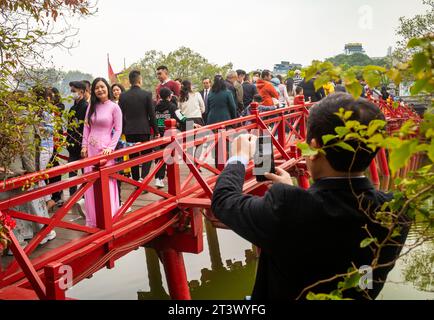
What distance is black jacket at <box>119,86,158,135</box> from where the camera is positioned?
5930mm

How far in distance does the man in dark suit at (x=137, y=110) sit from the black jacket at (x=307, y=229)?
477cm

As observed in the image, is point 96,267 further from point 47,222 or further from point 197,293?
point 197,293

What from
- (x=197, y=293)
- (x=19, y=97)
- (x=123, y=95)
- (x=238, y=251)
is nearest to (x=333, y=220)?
(x=19, y=97)

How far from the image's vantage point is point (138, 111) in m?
5.95

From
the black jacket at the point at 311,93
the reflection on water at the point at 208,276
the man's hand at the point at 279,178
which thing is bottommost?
the reflection on water at the point at 208,276

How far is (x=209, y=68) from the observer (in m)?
24.9

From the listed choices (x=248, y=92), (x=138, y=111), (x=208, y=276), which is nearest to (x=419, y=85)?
(x=138, y=111)

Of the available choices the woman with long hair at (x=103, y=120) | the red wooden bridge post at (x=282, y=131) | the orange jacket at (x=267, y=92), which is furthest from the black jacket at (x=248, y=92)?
the woman with long hair at (x=103, y=120)

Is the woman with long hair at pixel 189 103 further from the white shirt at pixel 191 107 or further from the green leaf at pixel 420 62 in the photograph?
the green leaf at pixel 420 62

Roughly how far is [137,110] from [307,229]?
4.98m

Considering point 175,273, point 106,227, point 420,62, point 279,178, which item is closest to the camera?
point 420,62

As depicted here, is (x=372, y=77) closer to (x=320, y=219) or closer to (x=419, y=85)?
(x=419, y=85)

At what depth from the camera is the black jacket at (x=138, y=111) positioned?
5930 millimetres
